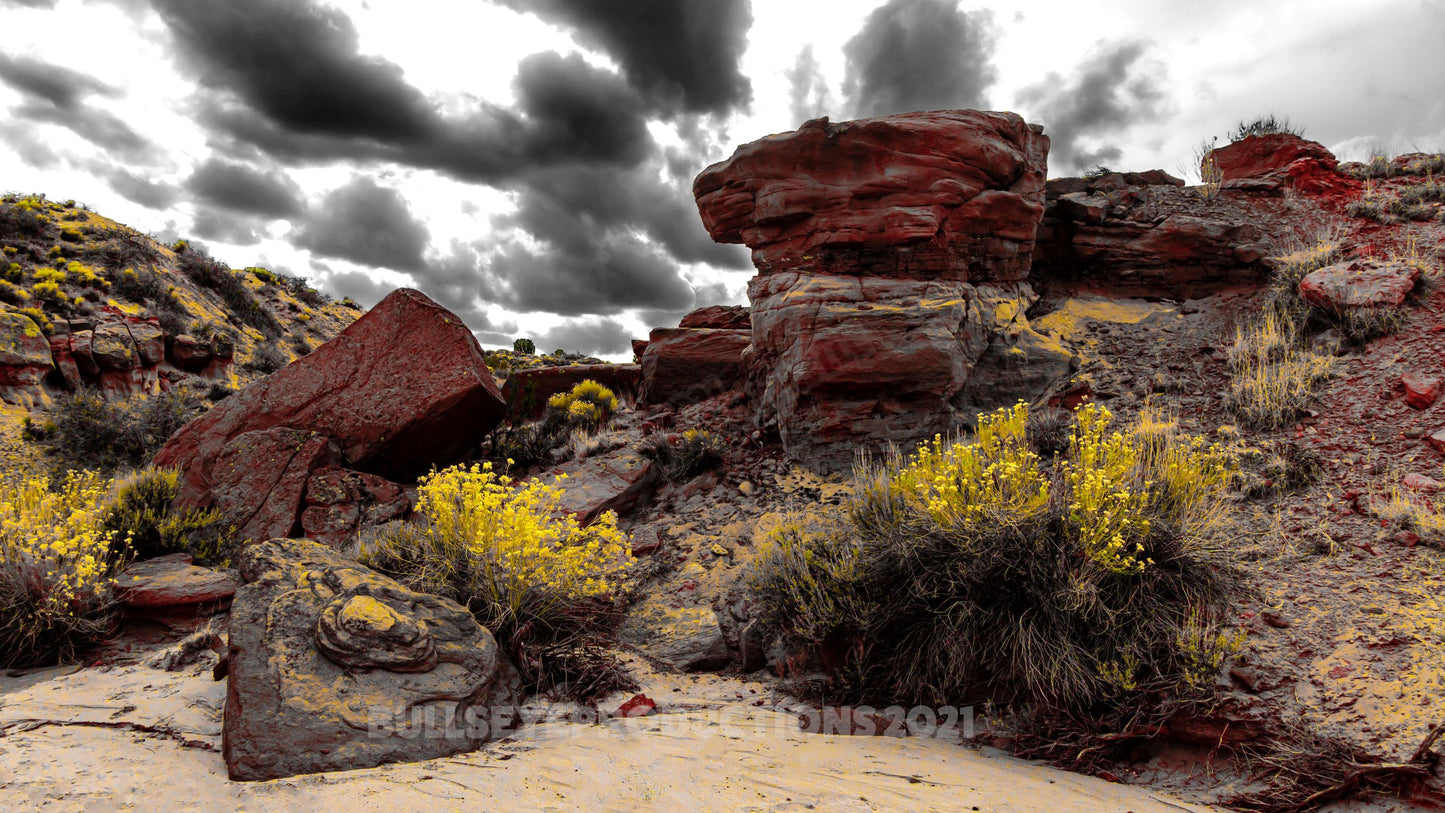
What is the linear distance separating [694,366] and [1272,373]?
8763 mm

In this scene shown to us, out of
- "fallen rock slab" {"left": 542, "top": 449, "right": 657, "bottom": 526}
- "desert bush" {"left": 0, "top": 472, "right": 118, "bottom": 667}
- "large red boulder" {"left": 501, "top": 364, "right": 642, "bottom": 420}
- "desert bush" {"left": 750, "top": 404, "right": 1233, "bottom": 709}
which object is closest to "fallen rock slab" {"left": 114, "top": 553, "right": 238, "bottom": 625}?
"desert bush" {"left": 0, "top": 472, "right": 118, "bottom": 667}

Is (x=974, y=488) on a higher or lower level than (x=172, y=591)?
higher

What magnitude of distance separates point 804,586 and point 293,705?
11.5 ft

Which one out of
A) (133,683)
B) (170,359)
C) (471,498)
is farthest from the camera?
(170,359)

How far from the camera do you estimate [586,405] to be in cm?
1159

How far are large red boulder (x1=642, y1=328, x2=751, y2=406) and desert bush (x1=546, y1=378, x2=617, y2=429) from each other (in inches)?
34.0

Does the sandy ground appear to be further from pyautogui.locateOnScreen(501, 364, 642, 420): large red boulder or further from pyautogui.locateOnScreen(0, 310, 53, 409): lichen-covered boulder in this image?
pyautogui.locateOnScreen(0, 310, 53, 409): lichen-covered boulder

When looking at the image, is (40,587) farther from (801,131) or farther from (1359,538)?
(1359,538)

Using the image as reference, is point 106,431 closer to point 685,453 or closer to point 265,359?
point 265,359

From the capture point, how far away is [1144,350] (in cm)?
930

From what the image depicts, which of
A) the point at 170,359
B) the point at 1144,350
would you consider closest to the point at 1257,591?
the point at 1144,350

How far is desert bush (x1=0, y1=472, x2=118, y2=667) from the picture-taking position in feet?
15.6

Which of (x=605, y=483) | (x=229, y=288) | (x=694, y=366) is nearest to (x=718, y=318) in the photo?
(x=694, y=366)

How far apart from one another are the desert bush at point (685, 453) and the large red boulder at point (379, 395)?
2622 mm
